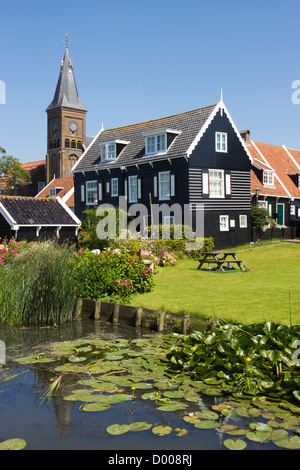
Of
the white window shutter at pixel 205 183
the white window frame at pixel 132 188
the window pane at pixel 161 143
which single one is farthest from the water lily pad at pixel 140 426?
the white window frame at pixel 132 188

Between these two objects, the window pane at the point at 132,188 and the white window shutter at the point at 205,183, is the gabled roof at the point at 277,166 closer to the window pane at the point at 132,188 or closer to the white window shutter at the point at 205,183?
the white window shutter at the point at 205,183

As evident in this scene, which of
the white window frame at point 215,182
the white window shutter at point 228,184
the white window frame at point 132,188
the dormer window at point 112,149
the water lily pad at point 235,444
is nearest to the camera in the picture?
the water lily pad at point 235,444

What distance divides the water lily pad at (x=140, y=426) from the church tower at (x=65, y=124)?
236 feet

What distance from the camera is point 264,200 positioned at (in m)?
32.4

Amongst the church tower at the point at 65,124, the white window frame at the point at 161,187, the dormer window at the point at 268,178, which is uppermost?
the church tower at the point at 65,124

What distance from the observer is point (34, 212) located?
21.5m

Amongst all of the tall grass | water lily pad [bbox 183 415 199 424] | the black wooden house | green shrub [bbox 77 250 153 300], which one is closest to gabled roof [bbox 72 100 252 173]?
the black wooden house

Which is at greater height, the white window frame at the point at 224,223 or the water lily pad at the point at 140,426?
the white window frame at the point at 224,223

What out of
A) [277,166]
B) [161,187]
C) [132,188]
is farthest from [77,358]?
[277,166]

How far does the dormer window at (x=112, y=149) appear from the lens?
107 ft

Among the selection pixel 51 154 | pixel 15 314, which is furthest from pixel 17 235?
pixel 51 154

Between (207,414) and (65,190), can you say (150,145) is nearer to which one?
(207,414)

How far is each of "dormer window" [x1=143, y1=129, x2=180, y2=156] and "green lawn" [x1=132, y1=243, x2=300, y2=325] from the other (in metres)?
10.8
